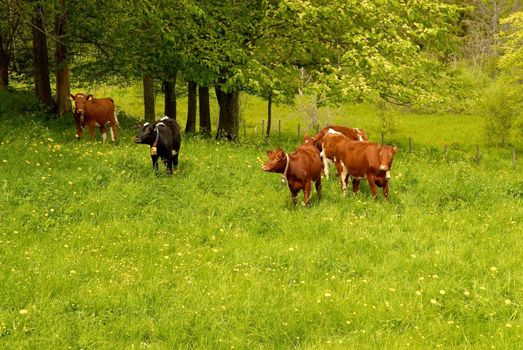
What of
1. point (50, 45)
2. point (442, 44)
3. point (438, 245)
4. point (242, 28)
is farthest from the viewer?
point (50, 45)

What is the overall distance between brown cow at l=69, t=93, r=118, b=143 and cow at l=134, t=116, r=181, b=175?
436 centimetres

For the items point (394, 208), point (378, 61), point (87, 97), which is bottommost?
point (394, 208)

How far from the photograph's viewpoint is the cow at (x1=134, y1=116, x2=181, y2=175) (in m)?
13.9

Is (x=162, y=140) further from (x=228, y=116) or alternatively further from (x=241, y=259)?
(x=228, y=116)

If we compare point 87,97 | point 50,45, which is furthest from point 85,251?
point 50,45

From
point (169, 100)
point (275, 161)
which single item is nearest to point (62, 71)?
point (169, 100)

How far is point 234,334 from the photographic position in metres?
6.85

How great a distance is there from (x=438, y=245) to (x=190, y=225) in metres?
5.04

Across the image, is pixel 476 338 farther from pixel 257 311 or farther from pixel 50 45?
pixel 50 45

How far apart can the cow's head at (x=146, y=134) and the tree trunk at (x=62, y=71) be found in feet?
32.1

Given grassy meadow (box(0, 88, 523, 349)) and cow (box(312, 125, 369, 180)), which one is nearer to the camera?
grassy meadow (box(0, 88, 523, 349))

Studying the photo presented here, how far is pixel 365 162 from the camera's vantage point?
13.0 m

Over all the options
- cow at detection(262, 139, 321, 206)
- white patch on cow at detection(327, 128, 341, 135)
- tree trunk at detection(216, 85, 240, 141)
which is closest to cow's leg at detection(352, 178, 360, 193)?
cow at detection(262, 139, 321, 206)

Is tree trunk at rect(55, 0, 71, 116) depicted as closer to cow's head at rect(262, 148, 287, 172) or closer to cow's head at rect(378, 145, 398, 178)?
cow's head at rect(262, 148, 287, 172)
